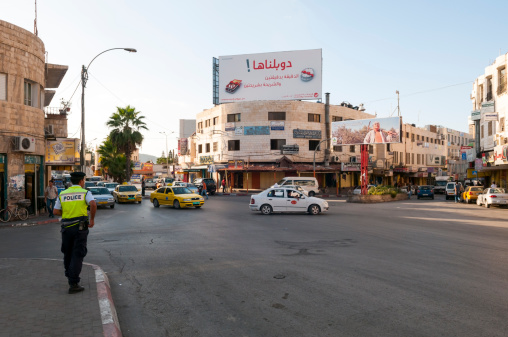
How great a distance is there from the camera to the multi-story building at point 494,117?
33062mm

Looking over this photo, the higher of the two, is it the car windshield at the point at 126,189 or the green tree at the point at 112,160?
the green tree at the point at 112,160

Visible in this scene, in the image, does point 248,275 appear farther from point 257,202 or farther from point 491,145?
point 491,145

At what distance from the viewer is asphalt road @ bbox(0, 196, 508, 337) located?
527 cm

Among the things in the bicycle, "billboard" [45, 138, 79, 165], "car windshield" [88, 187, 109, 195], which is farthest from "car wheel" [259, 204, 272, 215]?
"billboard" [45, 138, 79, 165]

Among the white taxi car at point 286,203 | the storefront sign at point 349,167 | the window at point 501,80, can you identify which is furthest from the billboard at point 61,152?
the storefront sign at point 349,167

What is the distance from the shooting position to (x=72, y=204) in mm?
6902

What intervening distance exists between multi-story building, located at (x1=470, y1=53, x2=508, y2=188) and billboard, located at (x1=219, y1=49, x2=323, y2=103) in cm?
2004

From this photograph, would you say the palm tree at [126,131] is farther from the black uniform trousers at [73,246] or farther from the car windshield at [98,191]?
the black uniform trousers at [73,246]

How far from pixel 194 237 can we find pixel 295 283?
22.2 ft

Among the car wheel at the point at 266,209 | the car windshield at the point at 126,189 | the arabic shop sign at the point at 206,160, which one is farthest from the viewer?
the arabic shop sign at the point at 206,160

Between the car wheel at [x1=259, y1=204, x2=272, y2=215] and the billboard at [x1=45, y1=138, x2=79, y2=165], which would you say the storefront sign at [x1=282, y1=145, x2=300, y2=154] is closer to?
the billboard at [x1=45, y1=138, x2=79, y2=165]

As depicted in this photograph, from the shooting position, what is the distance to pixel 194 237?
13.5 metres

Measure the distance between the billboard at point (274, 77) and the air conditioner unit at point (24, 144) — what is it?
126 ft

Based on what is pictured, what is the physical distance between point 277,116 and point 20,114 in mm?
37931
